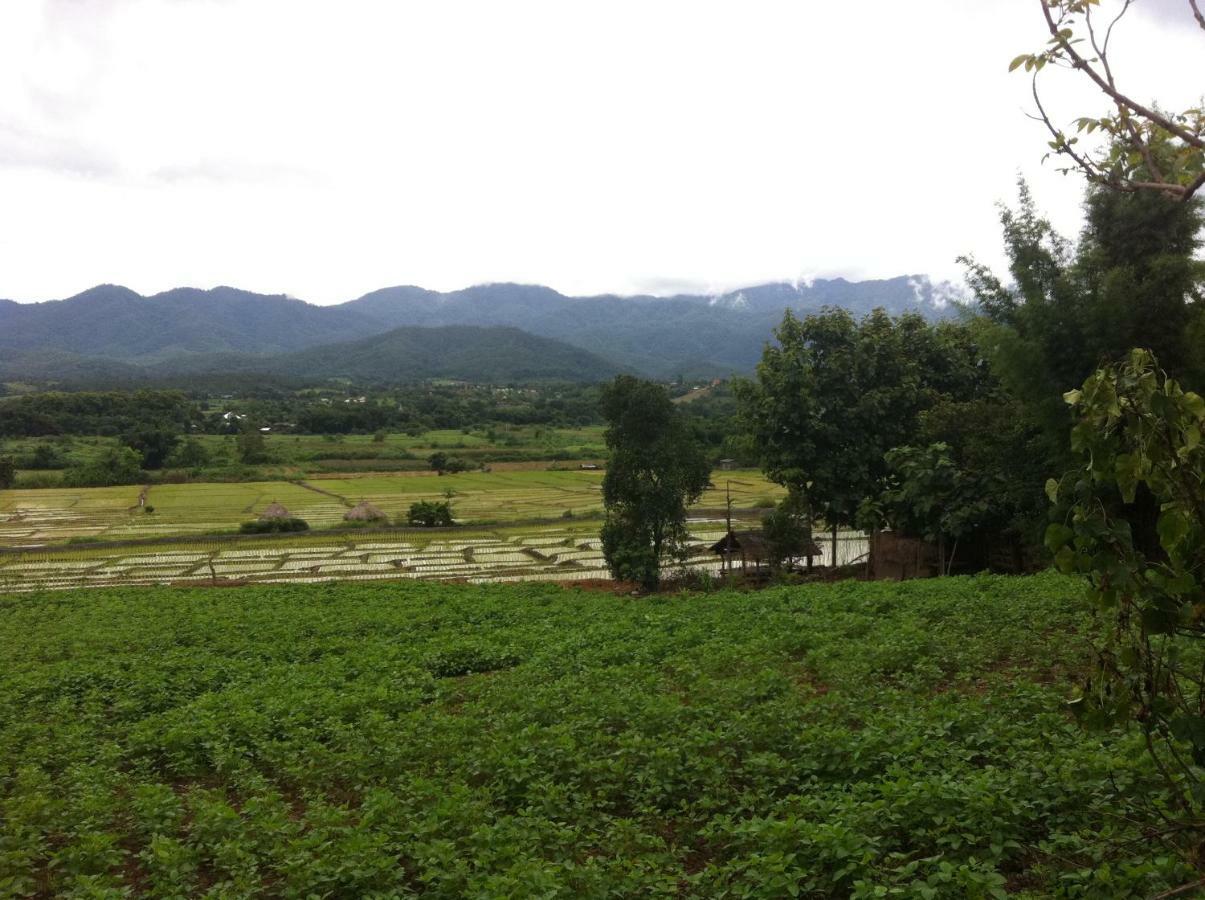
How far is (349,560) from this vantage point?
35.4 m

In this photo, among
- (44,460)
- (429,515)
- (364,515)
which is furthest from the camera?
(44,460)

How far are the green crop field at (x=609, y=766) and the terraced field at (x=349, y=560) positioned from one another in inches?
602

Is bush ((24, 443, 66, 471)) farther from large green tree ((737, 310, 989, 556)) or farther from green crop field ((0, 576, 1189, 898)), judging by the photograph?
large green tree ((737, 310, 989, 556))

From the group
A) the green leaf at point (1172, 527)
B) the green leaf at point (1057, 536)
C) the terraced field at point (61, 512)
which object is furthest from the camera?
the terraced field at point (61, 512)

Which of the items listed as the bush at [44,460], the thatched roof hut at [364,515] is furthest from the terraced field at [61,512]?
the thatched roof hut at [364,515]

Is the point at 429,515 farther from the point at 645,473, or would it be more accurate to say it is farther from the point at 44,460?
the point at 44,460

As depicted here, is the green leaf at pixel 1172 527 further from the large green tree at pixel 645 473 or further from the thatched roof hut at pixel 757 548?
the thatched roof hut at pixel 757 548

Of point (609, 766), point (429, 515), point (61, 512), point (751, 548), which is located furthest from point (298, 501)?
point (609, 766)

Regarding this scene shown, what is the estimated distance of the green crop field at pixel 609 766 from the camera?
460 cm

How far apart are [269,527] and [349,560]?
10.1 m

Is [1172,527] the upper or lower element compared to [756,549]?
upper

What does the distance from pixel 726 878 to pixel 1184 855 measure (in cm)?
232

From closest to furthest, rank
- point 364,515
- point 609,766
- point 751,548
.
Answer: point 609,766 → point 751,548 → point 364,515

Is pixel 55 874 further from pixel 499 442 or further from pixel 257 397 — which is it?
pixel 257 397
